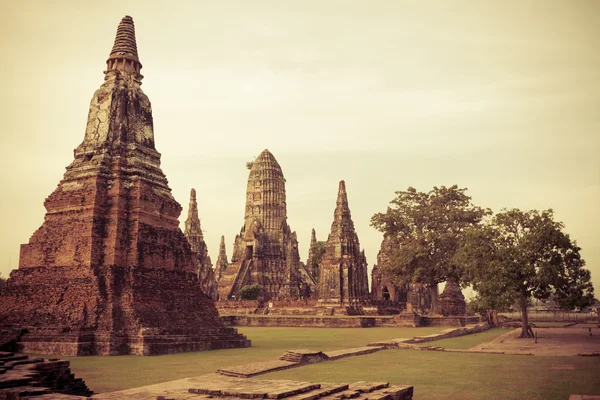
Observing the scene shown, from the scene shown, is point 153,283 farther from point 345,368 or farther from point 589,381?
point 589,381

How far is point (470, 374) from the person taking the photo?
11.9 m

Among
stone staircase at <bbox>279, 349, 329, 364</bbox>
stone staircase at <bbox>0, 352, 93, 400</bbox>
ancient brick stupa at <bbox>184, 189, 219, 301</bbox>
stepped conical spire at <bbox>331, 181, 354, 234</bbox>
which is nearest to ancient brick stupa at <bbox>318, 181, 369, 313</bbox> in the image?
stepped conical spire at <bbox>331, 181, 354, 234</bbox>

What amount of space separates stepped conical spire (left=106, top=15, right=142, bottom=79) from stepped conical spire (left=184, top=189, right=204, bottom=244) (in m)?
46.4

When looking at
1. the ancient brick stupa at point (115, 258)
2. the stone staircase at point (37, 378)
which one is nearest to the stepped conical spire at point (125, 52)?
the ancient brick stupa at point (115, 258)

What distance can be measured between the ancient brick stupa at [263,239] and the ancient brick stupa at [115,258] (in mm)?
48468

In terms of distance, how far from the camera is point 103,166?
1962 cm

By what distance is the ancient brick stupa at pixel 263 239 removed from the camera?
72125 mm

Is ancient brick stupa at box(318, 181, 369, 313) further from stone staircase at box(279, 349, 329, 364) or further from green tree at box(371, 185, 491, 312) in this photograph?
stone staircase at box(279, 349, 329, 364)

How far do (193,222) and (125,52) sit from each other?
48.3 m

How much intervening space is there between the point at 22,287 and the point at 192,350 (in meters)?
6.03

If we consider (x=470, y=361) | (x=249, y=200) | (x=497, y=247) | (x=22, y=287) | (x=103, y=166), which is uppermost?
(x=249, y=200)

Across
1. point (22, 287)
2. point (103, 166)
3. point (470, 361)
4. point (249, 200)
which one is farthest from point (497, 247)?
point (249, 200)

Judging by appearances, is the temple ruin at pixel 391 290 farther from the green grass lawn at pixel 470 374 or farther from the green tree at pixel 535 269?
the green grass lawn at pixel 470 374

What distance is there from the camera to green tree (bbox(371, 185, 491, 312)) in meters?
39.9
